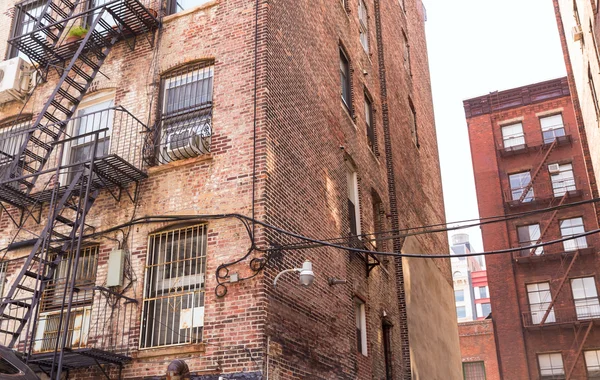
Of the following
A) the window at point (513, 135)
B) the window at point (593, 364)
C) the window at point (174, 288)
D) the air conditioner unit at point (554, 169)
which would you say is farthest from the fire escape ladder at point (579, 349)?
the window at point (174, 288)

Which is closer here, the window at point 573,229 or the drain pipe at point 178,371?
the drain pipe at point 178,371

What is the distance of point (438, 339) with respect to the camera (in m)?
22.6

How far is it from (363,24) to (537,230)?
22775 millimetres

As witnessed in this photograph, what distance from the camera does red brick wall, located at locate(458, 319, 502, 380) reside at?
4062 cm

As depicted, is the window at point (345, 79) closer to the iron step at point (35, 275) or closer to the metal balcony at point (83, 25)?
the metal balcony at point (83, 25)

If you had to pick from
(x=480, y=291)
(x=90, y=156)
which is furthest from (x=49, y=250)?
(x=480, y=291)

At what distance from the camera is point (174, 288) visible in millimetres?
12016

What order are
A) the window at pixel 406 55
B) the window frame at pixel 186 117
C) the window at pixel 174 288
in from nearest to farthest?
1. the window at pixel 174 288
2. the window frame at pixel 186 117
3. the window at pixel 406 55

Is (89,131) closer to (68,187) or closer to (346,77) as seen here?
(68,187)

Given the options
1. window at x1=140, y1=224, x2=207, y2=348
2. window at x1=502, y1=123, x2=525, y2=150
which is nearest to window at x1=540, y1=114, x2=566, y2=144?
window at x1=502, y1=123, x2=525, y2=150

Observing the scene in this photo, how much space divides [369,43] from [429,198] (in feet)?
24.1

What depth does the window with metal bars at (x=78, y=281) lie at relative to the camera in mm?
12602

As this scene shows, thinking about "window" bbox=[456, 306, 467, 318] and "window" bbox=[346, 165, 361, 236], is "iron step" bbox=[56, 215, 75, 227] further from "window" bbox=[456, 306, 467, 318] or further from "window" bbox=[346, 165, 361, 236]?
"window" bbox=[456, 306, 467, 318]

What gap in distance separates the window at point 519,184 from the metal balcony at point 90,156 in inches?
1234
